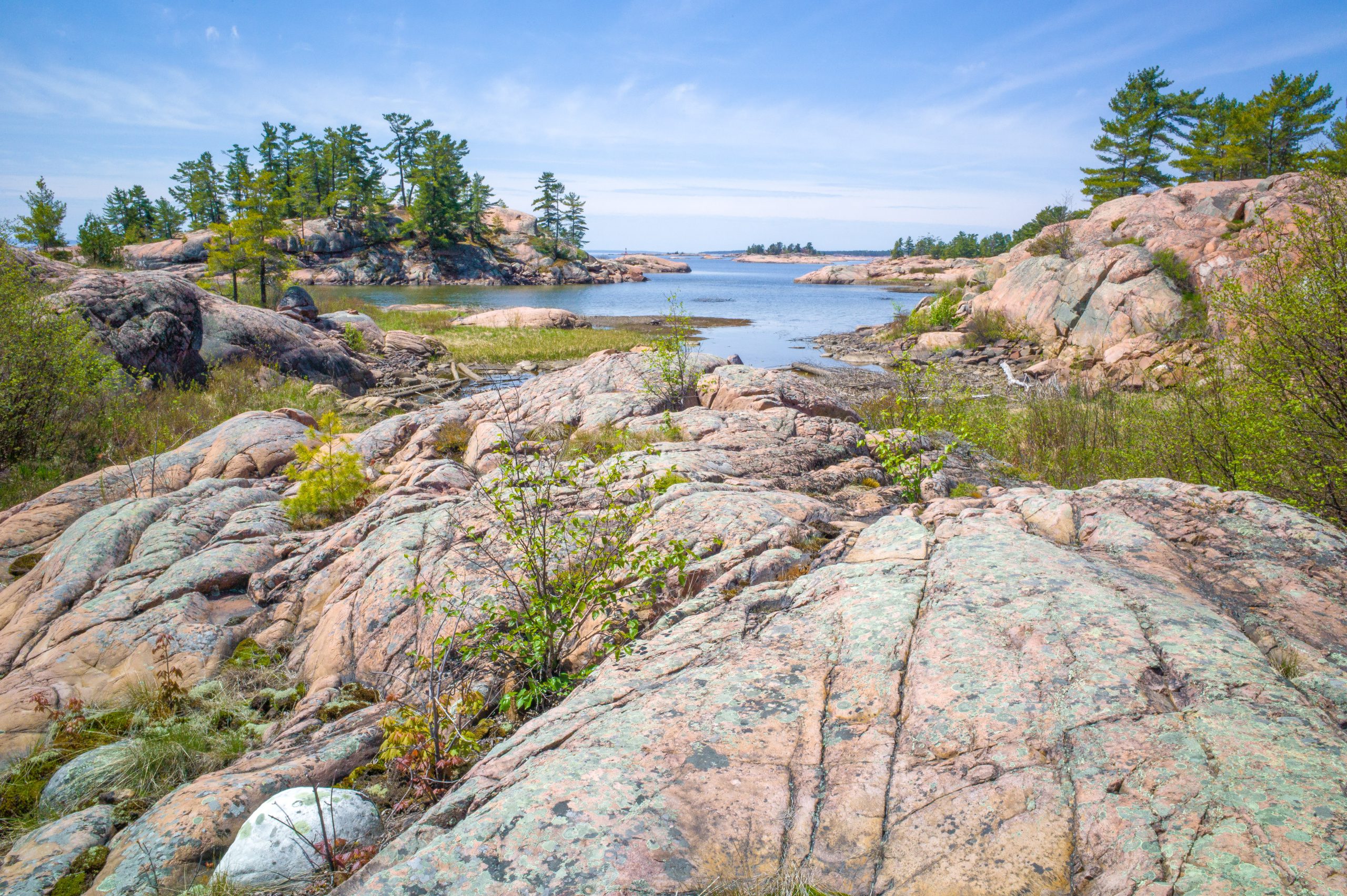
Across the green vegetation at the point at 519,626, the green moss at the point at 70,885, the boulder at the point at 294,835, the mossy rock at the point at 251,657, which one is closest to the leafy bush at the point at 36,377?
the mossy rock at the point at 251,657

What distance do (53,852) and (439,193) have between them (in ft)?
309

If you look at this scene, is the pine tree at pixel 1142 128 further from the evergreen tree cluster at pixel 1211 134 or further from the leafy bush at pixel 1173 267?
the leafy bush at pixel 1173 267

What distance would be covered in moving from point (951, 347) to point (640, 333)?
17.2 metres

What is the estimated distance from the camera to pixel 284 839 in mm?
3543

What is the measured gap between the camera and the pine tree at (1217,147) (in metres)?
46.3

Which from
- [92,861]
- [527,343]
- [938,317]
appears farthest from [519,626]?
[938,317]

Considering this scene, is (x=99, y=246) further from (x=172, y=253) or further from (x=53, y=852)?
(x=53, y=852)

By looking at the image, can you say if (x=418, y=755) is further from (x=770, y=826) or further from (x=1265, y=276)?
(x=1265, y=276)

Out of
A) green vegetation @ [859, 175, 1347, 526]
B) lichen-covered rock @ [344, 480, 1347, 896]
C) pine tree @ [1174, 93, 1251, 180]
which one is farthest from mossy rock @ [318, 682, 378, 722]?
pine tree @ [1174, 93, 1251, 180]

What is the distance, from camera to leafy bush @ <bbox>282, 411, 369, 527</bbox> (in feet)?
29.0

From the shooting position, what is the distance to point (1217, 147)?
5016 centimetres

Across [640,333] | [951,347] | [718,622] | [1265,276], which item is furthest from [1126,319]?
[718,622]

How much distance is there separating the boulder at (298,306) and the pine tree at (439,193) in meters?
64.4

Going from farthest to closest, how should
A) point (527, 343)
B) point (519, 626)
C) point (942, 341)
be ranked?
point (942, 341)
point (527, 343)
point (519, 626)
